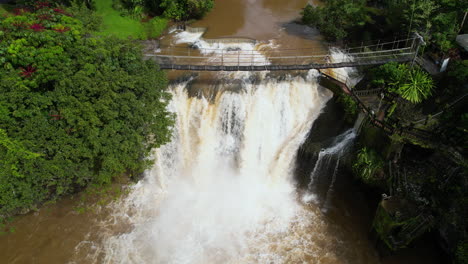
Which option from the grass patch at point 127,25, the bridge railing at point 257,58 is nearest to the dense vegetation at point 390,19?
the bridge railing at point 257,58

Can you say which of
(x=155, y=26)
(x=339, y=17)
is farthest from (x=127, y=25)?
(x=339, y=17)

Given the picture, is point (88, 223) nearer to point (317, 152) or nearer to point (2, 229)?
point (2, 229)

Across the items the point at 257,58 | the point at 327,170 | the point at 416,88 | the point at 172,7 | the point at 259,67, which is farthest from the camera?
the point at 172,7

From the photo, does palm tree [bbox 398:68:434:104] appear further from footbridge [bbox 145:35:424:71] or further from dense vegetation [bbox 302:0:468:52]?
dense vegetation [bbox 302:0:468:52]

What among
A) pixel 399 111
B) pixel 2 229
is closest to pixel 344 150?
pixel 399 111

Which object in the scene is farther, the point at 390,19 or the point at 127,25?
the point at 127,25

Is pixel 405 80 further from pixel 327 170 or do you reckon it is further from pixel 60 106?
pixel 60 106
